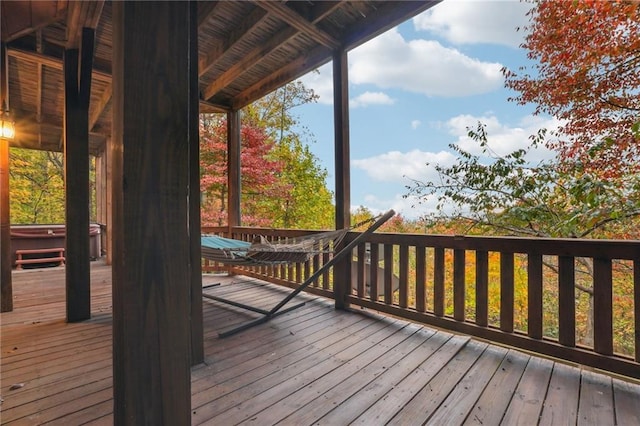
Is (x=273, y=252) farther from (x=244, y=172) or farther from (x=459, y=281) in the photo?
(x=244, y=172)

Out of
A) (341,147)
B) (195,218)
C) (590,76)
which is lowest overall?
(195,218)

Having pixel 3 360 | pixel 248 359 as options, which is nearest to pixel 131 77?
pixel 248 359

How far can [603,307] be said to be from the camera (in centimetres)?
184

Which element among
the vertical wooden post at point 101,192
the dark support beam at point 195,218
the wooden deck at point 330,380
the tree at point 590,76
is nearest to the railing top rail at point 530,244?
the wooden deck at point 330,380

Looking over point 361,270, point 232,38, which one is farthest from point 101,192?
→ point 361,270

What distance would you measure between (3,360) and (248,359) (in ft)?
5.49

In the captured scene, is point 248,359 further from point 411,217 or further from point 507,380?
point 411,217

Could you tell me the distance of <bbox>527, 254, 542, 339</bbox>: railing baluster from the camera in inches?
81.2

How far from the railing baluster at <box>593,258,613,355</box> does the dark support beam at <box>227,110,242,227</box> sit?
4.35m

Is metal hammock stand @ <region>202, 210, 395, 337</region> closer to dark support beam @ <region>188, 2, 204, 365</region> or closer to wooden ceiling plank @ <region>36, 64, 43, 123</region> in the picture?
dark support beam @ <region>188, 2, 204, 365</region>

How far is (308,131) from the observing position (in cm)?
944

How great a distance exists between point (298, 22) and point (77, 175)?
2523mm

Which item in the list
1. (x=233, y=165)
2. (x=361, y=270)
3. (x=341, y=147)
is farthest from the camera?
(x=233, y=165)

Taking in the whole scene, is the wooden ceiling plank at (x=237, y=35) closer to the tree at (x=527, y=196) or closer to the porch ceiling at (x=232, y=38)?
the porch ceiling at (x=232, y=38)
